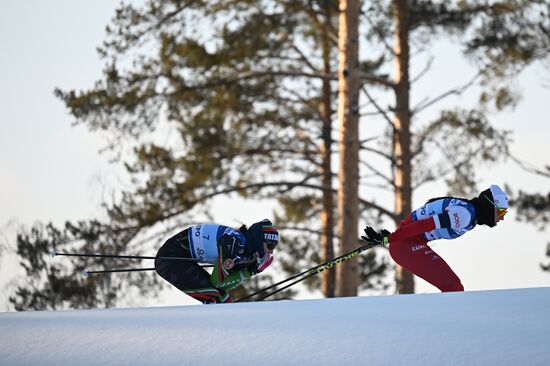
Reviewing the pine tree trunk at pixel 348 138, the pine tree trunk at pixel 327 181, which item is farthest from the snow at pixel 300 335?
the pine tree trunk at pixel 327 181

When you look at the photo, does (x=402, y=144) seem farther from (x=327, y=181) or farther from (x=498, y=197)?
(x=498, y=197)

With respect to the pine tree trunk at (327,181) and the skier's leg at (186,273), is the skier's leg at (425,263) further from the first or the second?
the pine tree trunk at (327,181)

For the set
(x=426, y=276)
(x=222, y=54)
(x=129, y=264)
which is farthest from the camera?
(x=129, y=264)

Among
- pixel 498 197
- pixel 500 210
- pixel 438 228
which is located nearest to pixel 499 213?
pixel 500 210

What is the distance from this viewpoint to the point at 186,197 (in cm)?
1852

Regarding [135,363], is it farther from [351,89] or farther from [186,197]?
[186,197]

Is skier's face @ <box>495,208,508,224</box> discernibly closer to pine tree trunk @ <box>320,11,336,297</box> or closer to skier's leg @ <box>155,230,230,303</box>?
skier's leg @ <box>155,230,230,303</box>

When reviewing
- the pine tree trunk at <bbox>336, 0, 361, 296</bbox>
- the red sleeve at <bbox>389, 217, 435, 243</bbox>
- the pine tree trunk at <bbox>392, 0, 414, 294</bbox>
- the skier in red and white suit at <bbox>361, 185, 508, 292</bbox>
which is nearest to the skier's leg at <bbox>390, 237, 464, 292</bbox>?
the skier in red and white suit at <bbox>361, 185, 508, 292</bbox>

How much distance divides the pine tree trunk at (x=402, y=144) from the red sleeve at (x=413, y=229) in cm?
817

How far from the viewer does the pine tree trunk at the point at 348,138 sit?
15.2m

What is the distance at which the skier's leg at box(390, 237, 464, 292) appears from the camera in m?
9.21

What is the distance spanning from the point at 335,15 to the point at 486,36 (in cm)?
272

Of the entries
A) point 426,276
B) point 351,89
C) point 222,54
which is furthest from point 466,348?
point 222,54

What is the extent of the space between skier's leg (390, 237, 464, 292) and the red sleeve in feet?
0.41
